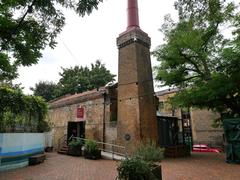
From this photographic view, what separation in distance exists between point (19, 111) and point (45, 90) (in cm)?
2309

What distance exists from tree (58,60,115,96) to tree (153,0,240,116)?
54.2 feet

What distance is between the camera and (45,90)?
32406 mm

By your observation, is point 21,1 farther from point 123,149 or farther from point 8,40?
point 123,149

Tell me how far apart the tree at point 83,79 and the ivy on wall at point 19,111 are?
17747mm

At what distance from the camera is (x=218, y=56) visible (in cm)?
1259

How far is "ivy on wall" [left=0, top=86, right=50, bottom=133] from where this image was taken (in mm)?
9445

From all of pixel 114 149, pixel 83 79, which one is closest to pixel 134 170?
pixel 114 149

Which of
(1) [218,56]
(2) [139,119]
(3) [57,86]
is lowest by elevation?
(2) [139,119]

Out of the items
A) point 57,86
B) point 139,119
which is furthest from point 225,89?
point 57,86

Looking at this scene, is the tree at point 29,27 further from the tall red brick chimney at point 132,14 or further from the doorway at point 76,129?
the doorway at point 76,129

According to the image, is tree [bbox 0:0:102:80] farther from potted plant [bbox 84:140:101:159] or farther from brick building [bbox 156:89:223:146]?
brick building [bbox 156:89:223:146]

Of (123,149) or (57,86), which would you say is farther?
(57,86)

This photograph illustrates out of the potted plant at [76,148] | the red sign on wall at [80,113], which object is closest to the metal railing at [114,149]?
the potted plant at [76,148]

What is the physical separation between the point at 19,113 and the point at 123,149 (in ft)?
21.4
